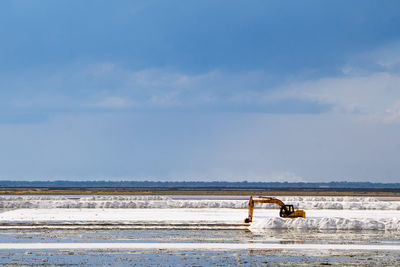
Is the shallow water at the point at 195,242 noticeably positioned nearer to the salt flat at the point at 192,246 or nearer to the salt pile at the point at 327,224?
the salt pile at the point at 327,224

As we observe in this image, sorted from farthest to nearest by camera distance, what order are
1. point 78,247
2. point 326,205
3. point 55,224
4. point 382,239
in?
1. point 326,205
2. point 55,224
3. point 382,239
4. point 78,247

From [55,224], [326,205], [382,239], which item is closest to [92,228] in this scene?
[55,224]

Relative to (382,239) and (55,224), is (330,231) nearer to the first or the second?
(382,239)

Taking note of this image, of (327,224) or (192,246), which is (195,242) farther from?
(327,224)

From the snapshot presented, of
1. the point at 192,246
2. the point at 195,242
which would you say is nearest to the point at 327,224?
the point at 195,242

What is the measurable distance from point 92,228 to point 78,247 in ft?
24.0

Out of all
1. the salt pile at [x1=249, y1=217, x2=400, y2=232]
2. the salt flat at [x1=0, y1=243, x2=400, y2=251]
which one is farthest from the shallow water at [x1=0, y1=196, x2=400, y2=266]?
the salt flat at [x1=0, y1=243, x2=400, y2=251]

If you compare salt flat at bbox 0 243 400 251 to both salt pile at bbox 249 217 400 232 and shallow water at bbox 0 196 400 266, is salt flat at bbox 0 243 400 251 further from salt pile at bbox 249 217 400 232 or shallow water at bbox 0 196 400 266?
salt pile at bbox 249 217 400 232

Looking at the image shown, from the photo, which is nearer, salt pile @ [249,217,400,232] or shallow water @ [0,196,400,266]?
shallow water @ [0,196,400,266]

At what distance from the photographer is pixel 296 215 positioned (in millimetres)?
33000

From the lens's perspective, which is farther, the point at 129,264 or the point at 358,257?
the point at 358,257

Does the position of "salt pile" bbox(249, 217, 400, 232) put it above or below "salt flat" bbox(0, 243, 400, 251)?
above

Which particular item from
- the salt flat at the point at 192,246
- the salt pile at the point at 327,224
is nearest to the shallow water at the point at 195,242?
the salt pile at the point at 327,224

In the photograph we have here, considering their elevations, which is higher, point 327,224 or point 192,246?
point 327,224
